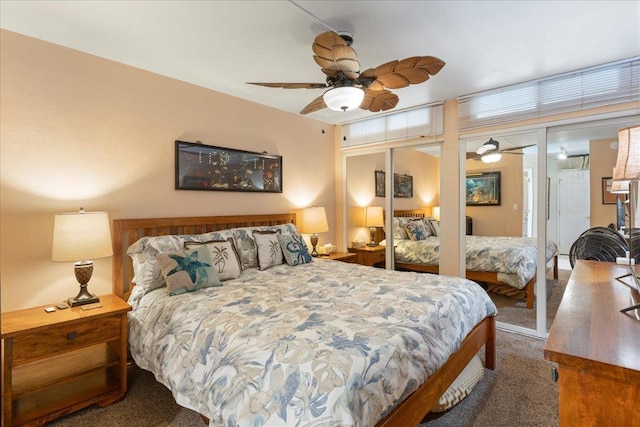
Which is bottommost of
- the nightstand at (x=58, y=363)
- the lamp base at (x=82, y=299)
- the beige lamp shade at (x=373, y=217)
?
the nightstand at (x=58, y=363)

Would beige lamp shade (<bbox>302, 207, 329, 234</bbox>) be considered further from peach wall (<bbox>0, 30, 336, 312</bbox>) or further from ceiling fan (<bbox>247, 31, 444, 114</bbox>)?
ceiling fan (<bbox>247, 31, 444, 114</bbox>)

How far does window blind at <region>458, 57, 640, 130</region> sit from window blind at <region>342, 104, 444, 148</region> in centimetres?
29

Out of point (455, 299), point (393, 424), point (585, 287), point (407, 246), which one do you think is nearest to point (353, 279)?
point (455, 299)

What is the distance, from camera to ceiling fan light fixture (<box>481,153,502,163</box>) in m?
3.74

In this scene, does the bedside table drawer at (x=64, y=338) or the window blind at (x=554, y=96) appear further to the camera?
the window blind at (x=554, y=96)

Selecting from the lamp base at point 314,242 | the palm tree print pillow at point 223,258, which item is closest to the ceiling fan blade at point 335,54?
the palm tree print pillow at point 223,258

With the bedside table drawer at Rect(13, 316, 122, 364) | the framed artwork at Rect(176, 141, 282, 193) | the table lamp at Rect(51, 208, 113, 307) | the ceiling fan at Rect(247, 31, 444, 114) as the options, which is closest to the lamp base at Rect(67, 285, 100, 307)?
the table lamp at Rect(51, 208, 113, 307)

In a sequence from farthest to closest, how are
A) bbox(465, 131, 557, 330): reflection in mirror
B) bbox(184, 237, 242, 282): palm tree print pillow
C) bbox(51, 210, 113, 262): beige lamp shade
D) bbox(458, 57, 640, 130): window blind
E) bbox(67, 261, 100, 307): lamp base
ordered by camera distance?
bbox(465, 131, 557, 330): reflection in mirror
bbox(458, 57, 640, 130): window blind
bbox(184, 237, 242, 282): palm tree print pillow
bbox(67, 261, 100, 307): lamp base
bbox(51, 210, 113, 262): beige lamp shade

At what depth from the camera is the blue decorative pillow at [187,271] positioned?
2.53 meters

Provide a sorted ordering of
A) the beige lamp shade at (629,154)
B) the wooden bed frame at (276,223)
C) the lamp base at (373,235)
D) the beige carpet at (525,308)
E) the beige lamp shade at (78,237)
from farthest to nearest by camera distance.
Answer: the lamp base at (373,235)
the beige carpet at (525,308)
the beige lamp shade at (78,237)
the wooden bed frame at (276,223)
the beige lamp shade at (629,154)

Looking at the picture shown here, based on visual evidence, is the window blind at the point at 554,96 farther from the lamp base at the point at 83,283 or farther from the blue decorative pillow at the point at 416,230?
the lamp base at the point at 83,283

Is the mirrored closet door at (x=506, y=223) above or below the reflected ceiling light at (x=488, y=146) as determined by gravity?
below

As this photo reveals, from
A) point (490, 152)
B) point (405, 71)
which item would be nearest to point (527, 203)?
point (490, 152)

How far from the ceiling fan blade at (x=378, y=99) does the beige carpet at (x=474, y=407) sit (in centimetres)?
224
